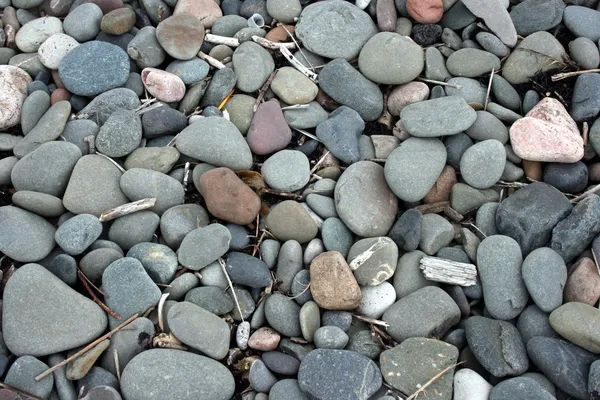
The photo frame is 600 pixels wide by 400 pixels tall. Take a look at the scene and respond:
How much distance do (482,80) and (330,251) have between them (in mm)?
1504

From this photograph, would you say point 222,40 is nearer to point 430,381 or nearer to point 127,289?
point 127,289

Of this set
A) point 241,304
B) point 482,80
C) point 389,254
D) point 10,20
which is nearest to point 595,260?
point 389,254

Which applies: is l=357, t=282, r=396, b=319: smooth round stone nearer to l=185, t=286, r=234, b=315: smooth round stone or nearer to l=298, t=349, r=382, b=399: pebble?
l=298, t=349, r=382, b=399: pebble

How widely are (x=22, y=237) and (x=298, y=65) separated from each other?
1883mm

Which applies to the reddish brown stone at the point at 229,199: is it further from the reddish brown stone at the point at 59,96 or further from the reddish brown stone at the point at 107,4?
the reddish brown stone at the point at 107,4

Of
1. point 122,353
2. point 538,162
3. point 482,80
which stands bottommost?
point 122,353

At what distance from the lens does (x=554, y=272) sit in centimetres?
269

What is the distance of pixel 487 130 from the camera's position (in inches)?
124

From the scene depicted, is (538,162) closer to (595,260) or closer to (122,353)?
(595,260)

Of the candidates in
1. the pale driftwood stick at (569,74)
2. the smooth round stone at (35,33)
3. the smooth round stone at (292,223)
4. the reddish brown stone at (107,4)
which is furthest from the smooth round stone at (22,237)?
the pale driftwood stick at (569,74)

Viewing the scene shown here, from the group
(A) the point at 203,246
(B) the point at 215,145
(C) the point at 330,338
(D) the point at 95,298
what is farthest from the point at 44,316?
(C) the point at 330,338

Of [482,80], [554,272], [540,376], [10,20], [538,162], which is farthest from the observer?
[10,20]

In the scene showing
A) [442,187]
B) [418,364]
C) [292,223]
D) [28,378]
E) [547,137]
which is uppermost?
[547,137]

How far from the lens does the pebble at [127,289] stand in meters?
2.63
